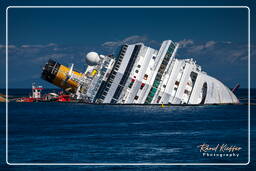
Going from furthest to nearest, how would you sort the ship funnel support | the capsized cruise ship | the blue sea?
the ship funnel support → the capsized cruise ship → the blue sea

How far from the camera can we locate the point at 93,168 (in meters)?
44.1

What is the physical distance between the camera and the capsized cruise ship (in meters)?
95.8

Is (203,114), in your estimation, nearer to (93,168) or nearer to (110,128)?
(110,128)

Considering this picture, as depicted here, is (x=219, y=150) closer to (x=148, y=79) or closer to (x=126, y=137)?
(x=126, y=137)

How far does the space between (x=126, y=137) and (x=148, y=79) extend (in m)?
35.7

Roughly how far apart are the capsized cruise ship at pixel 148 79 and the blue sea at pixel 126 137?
120 inches

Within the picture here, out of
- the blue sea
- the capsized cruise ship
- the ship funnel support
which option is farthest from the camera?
the ship funnel support

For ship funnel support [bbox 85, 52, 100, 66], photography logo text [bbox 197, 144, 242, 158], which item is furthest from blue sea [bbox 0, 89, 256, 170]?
ship funnel support [bbox 85, 52, 100, 66]

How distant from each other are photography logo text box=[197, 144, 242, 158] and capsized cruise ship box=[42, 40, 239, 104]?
41588 millimetres

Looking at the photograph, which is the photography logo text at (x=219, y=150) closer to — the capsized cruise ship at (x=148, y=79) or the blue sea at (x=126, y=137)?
the blue sea at (x=126, y=137)

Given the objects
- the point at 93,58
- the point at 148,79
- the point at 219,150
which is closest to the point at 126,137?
the point at 219,150

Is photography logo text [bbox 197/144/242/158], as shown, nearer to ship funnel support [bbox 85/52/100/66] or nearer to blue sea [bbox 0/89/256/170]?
blue sea [bbox 0/89/256/170]

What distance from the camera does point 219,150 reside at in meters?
→ 51.5

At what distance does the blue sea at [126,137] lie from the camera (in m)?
48.4
